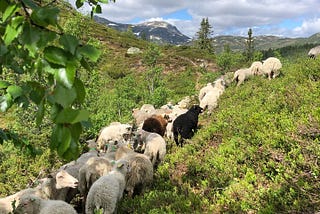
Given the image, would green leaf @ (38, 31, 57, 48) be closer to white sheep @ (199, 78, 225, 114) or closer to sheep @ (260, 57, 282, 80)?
white sheep @ (199, 78, 225, 114)

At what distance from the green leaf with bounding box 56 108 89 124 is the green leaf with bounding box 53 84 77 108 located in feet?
0.08

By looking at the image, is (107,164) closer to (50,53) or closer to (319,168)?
(319,168)

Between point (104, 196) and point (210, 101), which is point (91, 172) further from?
point (210, 101)

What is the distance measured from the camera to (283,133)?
8.71m

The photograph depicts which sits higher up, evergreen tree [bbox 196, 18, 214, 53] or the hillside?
evergreen tree [bbox 196, 18, 214, 53]

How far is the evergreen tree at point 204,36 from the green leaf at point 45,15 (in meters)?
103

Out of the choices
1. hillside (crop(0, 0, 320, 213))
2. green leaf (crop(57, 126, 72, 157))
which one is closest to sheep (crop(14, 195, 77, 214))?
hillside (crop(0, 0, 320, 213))

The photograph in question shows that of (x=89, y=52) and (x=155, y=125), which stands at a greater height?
(x=89, y=52)

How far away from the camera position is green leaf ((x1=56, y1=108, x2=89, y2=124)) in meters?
1.19

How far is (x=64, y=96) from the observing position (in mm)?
1211

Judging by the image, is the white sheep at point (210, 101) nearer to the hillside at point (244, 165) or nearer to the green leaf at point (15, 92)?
the hillside at point (244, 165)

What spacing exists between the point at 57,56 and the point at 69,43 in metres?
0.07

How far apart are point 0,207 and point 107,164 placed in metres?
3.37

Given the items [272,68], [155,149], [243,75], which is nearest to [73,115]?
[155,149]
